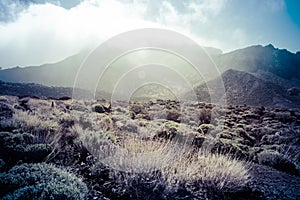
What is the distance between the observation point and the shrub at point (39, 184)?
13.6 ft

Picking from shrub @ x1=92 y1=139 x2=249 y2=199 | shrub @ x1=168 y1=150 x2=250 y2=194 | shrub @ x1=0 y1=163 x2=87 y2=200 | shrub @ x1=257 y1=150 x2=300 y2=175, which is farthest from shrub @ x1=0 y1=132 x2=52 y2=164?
shrub @ x1=257 y1=150 x2=300 y2=175

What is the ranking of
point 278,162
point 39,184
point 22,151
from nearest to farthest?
1. point 39,184
2. point 22,151
3. point 278,162

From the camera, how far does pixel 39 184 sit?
4.36 meters

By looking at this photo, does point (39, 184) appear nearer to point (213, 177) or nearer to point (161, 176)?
point (161, 176)

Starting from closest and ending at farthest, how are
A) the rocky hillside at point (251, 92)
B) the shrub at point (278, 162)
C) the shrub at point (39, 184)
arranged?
1. the shrub at point (39, 184)
2. the shrub at point (278, 162)
3. the rocky hillside at point (251, 92)

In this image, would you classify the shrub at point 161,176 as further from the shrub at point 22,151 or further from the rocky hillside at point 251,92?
the rocky hillside at point 251,92

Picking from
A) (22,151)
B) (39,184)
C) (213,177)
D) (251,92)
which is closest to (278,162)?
(213,177)

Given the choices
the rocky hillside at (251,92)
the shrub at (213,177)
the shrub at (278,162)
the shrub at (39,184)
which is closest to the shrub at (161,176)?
the shrub at (213,177)

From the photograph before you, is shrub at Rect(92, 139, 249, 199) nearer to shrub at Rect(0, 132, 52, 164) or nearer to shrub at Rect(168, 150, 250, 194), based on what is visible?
shrub at Rect(168, 150, 250, 194)

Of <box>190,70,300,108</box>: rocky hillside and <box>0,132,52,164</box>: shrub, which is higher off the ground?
<box>190,70,300,108</box>: rocky hillside

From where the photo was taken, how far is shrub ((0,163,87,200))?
4.15m

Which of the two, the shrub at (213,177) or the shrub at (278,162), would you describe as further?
the shrub at (278,162)

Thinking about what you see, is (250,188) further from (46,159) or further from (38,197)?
(46,159)

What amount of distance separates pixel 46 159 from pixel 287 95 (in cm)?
6583
